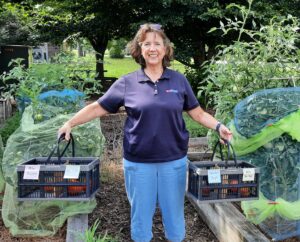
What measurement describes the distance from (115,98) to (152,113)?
31cm

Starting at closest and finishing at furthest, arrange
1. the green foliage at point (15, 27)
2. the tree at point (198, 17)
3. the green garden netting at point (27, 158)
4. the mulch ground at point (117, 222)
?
the green garden netting at point (27, 158)
the mulch ground at point (117, 222)
the tree at point (198, 17)
the green foliage at point (15, 27)

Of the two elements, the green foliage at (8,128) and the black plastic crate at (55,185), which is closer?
the black plastic crate at (55,185)

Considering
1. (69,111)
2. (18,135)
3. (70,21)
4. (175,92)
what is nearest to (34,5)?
(70,21)

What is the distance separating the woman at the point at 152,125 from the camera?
273 centimetres

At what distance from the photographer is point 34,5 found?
14.3 metres

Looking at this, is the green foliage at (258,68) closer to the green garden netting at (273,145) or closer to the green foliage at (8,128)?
the green garden netting at (273,145)

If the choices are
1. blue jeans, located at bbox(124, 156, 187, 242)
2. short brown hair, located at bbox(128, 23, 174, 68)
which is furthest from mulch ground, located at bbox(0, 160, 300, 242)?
short brown hair, located at bbox(128, 23, 174, 68)

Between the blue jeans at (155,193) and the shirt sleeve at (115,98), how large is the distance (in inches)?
15.6

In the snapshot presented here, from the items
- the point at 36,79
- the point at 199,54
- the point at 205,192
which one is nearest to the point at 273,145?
the point at 205,192

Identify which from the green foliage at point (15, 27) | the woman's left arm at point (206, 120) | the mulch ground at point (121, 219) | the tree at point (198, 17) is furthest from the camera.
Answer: the green foliage at point (15, 27)

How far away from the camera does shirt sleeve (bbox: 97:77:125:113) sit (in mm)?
2830

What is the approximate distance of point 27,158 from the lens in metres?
3.43

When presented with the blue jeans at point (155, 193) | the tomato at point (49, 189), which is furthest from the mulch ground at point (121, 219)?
the tomato at point (49, 189)

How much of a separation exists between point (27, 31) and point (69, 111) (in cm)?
888
